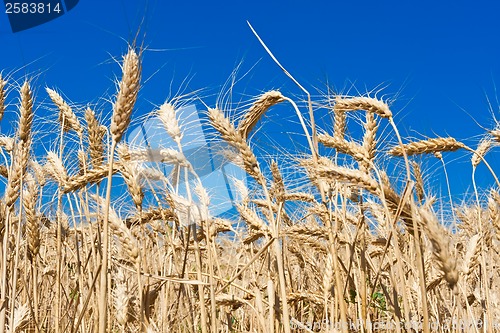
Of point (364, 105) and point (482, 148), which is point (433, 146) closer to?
point (364, 105)

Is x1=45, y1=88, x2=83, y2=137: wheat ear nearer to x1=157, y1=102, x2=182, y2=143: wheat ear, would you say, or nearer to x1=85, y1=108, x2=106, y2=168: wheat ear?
x1=85, y1=108, x2=106, y2=168: wheat ear

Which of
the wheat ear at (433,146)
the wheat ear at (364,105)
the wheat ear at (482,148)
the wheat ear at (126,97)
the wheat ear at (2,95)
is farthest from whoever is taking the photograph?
the wheat ear at (482,148)

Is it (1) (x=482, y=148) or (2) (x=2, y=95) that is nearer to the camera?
(2) (x=2, y=95)

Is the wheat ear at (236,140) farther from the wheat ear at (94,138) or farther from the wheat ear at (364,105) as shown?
the wheat ear at (94,138)

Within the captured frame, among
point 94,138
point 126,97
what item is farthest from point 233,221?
point 126,97

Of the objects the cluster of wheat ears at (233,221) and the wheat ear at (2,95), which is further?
the wheat ear at (2,95)

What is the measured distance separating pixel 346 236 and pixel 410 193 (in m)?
0.98

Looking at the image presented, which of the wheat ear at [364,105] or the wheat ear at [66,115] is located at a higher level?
the wheat ear at [66,115]

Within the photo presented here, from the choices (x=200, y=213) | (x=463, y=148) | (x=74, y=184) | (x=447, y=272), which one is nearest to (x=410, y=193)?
(x=447, y=272)

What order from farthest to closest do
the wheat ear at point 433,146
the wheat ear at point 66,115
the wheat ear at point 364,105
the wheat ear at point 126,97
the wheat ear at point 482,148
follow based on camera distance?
the wheat ear at point 482,148 < the wheat ear at point 66,115 < the wheat ear at point 433,146 < the wheat ear at point 364,105 < the wheat ear at point 126,97

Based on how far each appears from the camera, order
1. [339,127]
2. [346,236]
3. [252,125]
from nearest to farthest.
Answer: [252,125], [346,236], [339,127]

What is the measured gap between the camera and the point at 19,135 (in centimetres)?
266

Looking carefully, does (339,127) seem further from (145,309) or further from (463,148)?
(145,309)

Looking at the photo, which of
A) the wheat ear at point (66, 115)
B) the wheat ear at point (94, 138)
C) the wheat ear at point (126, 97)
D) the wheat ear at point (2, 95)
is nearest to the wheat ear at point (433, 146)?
the wheat ear at point (126, 97)
